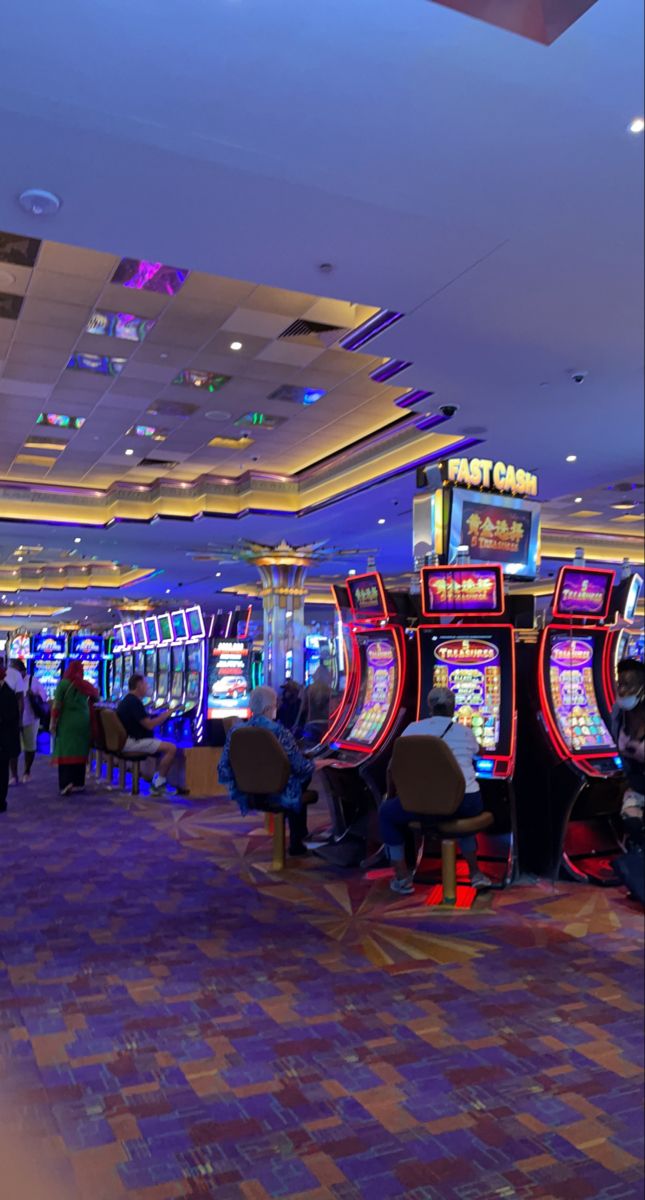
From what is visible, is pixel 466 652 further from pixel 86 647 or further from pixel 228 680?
pixel 86 647

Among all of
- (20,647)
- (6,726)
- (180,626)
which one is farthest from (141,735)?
(20,647)

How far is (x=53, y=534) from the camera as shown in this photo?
1287 cm

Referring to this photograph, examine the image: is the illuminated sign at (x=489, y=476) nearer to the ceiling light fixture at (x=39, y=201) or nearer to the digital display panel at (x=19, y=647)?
the ceiling light fixture at (x=39, y=201)

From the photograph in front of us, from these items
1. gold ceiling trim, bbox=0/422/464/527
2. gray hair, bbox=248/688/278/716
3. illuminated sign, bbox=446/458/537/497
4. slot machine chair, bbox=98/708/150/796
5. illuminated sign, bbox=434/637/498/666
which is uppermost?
gold ceiling trim, bbox=0/422/464/527

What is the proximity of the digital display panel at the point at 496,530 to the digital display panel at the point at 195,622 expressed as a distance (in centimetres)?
362

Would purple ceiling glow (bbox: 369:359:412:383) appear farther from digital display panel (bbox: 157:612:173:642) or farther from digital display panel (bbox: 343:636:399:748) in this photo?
digital display panel (bbox: 157:612:173:642)

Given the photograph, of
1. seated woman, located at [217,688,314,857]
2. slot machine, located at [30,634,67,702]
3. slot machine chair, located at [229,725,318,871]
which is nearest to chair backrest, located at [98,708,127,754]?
seated woman, located at [217,688,314,857]

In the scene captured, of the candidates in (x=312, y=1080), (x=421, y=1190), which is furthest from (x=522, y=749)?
→ (x=421, y=1190)

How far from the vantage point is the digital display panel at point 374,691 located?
199 inches

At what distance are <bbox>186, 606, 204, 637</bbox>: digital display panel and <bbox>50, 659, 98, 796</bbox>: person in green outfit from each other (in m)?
1.41

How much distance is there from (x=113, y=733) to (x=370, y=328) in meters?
4.24

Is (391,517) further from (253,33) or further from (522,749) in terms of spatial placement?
(253,33)

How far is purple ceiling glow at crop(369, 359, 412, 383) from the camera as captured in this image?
18.6 feet

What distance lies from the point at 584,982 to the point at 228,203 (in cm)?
330
